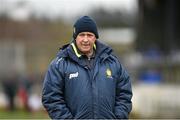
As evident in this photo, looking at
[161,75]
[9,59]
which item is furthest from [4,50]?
[161,75]

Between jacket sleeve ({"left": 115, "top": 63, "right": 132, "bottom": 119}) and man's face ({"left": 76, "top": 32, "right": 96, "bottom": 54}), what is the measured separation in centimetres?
38

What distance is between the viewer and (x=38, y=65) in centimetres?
7869

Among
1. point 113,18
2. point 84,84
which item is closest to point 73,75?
point 84,84

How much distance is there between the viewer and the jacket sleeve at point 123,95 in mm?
7914

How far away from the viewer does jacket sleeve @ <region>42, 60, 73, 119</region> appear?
7723 mm

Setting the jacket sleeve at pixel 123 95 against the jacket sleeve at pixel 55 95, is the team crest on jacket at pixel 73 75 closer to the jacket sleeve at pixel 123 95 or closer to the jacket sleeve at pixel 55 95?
the jacket sleeve at pixel 55 95

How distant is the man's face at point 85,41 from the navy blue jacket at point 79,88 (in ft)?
0.24

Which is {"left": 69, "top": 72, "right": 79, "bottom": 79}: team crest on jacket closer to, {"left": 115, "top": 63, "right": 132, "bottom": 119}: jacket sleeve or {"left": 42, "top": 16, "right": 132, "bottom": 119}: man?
{"left": 42, "top": 16, "right": 132, "bottom": 119}: man

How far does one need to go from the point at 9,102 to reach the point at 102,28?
241ft

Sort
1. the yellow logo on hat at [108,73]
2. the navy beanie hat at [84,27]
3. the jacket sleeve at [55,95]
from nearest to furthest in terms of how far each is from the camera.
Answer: the jacket sleeve at [55,95] → the yellow logo on hat at [108,73] → the navy beanie hat at [84,27]

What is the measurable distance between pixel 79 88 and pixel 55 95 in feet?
0.76

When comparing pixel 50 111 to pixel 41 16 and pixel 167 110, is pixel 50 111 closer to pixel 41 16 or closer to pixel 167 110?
pixel 167 110

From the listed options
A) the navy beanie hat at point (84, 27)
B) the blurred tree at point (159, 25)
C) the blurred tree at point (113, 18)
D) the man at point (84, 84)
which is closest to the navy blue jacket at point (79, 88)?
the man at point (84, 84)

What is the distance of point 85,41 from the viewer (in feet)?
25.7
